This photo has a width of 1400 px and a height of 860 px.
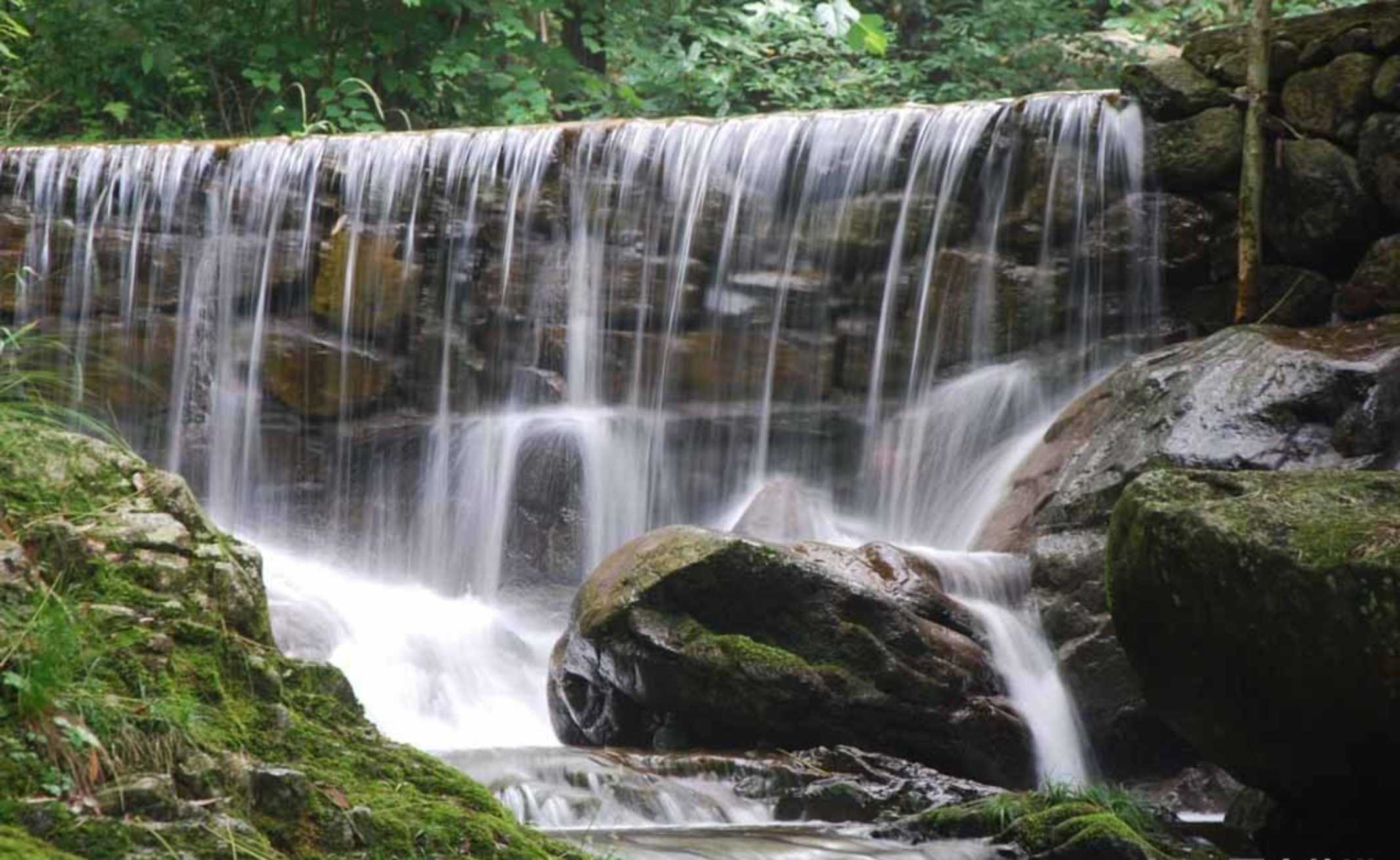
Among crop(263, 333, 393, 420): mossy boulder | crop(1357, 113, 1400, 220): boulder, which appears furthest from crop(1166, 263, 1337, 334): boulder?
crop(263, 333, 393, 420): mossy boulder

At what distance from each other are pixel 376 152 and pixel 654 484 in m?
3.66

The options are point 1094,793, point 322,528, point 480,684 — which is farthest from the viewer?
point 322,528

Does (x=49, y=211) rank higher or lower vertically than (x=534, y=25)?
lower

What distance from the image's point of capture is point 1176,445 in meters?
8.27

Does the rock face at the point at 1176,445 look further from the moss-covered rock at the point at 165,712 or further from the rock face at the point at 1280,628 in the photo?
the moss-covered rock at the point at 165,712

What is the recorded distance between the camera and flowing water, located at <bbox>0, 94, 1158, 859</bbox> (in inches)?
428

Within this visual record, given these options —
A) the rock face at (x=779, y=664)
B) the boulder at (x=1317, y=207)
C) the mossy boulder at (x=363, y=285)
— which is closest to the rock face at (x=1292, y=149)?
the boulder at (x=1317, y=207)

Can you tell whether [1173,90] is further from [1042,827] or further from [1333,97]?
[1042,827]

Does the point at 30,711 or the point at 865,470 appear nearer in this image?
the point at 30,711

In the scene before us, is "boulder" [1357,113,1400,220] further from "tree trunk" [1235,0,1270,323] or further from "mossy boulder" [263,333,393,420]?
"mossy boulder" [263,333,393,420]

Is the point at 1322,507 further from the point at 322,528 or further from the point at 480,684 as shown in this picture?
the point at 322,528

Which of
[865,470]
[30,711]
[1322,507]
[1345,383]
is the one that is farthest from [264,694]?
[865,470]

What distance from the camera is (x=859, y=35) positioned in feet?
12.8

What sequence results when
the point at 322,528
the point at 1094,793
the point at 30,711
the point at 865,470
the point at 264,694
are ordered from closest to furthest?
the point at 30,711
the point at 264,694
the point at 1094,793
the point at 865,470
the point at 322,528
